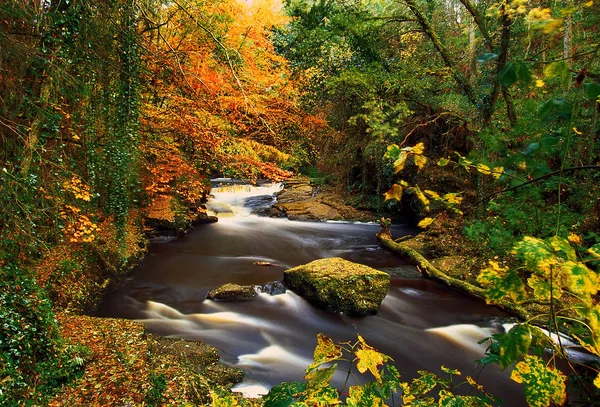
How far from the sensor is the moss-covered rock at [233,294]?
621cm

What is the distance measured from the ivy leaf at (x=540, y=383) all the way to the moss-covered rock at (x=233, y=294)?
18.3 ft

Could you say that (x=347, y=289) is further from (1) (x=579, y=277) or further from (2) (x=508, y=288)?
(1) (x=579, y=277)

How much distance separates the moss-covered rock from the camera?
6207mm

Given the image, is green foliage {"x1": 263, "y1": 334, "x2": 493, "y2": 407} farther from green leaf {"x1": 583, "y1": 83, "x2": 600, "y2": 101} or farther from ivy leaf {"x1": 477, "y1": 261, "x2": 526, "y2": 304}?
green leaf {"x1": 583, "y1": 83, "x2": 600, "y2": 101}

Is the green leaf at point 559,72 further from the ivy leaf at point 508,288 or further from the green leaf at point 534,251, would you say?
the ivy leaf at point 508,288

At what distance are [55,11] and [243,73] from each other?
118 inches

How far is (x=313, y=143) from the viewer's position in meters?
14.6

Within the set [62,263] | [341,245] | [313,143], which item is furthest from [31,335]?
[313,143]

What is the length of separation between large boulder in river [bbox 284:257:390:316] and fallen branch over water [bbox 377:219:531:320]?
163 cm

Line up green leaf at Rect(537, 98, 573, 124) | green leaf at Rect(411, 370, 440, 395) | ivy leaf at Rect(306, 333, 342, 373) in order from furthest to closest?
green leaf at Rect(411, 370, 440, 395) → ivy leaf at Rect(306, 333, 342, 373) → green leaf at Rect(537, 98, 573, 124)

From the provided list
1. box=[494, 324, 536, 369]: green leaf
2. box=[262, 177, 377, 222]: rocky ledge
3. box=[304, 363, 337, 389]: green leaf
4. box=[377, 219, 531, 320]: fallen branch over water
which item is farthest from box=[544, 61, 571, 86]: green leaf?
box=[262, 177, 377, 222]: rocky ledge

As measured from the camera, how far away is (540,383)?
100 centimetres

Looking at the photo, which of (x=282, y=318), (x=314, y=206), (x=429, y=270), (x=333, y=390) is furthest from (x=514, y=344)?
(x=314, y=206)

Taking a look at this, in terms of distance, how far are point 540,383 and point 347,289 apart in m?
4.93
